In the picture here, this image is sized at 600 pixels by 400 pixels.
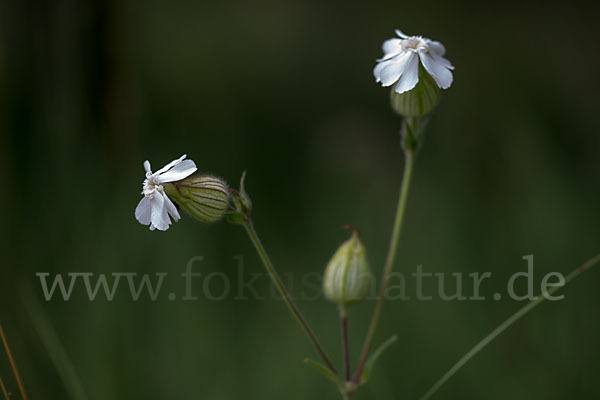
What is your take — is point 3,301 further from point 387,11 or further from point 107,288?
point 387,11

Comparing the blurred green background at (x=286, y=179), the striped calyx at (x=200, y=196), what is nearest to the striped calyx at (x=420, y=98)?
the striped calyx at (x=200, y=196)

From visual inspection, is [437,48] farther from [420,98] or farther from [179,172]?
[179,172]

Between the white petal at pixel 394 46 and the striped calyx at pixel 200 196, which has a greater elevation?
the white petal at pixel 394 46

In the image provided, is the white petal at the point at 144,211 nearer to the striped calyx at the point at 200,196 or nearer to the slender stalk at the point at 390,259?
the striped calyx at the point at 200,196

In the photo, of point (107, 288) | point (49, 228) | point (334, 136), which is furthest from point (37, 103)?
point (334, 136)

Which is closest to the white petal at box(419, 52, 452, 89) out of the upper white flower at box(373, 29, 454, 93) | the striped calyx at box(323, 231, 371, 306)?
the upper white flower at box(373, 29, 454, 93)

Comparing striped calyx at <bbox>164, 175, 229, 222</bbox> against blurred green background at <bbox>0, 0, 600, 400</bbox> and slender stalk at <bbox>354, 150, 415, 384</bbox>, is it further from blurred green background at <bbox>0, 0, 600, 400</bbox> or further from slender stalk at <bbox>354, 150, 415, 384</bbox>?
blurred green background at <bbox>0, 0, 600, 400</bbox>
